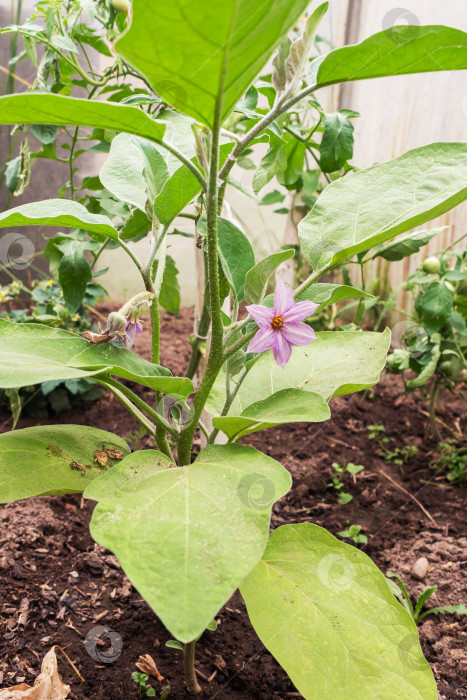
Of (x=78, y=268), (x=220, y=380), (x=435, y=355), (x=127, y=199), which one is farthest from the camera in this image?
(x=435, y=355)

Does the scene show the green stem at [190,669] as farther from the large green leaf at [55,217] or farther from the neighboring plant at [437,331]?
the neighboring plant at [437,331]

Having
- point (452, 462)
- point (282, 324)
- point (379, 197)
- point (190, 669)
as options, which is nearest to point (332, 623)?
point (190, 669)

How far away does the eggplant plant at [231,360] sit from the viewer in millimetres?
437

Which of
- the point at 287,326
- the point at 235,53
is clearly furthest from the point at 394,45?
the point at 287,326

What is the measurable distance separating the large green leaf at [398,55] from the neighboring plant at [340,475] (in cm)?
95

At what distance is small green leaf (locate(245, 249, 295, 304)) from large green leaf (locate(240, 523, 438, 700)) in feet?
0.97

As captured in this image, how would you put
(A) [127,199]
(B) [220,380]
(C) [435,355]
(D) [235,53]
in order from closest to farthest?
(D) [235,53], (A) [127,199], (B) [220,380], (C) [435,355]

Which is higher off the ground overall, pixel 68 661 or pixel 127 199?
pixel 127 199

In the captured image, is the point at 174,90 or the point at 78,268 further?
the point at 78,268

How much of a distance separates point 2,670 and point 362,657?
498 millimetres

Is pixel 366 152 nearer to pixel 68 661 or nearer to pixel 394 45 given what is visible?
pixel 394 45

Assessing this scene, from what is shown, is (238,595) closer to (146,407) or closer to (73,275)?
(146,407)

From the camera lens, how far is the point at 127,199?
0.74 m

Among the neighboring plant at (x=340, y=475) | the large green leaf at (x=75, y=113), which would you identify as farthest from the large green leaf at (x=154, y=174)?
the neighboring plant at (x=340, y=475)
